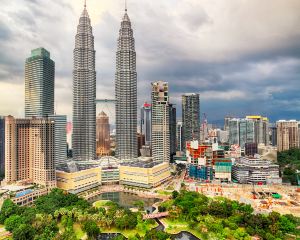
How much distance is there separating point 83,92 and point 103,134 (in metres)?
29.8

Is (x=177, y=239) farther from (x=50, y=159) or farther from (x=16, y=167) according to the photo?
(x=16, y=167)

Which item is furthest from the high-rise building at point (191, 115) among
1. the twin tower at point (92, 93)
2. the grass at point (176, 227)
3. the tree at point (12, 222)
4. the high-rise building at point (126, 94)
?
the tree at point (12, 222)

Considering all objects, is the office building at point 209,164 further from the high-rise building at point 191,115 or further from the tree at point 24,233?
the tree at point 24,233

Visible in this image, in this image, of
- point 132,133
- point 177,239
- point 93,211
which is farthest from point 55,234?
point 132,133

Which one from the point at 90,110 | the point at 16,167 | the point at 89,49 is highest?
the point at 89,49

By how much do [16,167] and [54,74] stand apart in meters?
30.9

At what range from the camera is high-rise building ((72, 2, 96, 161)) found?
2491 inches

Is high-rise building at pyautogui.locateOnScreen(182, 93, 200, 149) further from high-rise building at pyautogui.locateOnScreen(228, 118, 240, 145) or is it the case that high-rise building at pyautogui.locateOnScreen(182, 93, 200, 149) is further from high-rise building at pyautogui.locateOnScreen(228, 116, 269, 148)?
high-rise building at pyautogui.locateOnScreen(228, 116, 269, 148)

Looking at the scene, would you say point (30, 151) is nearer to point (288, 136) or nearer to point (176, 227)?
point (176, 227)

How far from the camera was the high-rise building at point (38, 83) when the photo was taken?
63375 mm

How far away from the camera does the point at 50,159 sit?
42.5 metres

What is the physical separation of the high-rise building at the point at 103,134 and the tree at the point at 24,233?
59191 mm

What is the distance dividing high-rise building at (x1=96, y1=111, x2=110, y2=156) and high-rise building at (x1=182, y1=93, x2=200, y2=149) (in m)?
25.8

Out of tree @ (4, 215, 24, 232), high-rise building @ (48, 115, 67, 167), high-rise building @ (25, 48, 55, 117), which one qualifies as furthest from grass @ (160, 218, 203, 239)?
high-rise building @ (25, 48, 55, 117)
